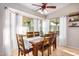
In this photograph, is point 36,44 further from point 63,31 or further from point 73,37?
point 73,37

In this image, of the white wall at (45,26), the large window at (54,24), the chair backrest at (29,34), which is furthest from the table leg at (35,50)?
the large window at (54,24)

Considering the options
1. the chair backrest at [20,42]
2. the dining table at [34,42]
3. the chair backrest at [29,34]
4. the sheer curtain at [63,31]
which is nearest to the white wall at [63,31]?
the sheer curtain at [63,31]

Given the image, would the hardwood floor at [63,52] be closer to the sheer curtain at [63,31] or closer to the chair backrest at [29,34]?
the sheer curtain at [63,31]

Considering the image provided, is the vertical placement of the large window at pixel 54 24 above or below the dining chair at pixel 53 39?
above

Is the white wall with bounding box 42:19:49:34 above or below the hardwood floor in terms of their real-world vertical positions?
above

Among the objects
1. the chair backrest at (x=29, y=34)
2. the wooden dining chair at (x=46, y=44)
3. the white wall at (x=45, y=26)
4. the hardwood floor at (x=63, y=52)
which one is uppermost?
the white wall at (x=45, y=26)

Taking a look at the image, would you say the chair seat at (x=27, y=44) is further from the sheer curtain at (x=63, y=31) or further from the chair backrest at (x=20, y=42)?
the sheer curtain at (x=63, y=31)

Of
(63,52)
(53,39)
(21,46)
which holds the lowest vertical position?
(63,52)

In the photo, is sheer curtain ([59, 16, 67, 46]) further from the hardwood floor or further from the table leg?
the table leg

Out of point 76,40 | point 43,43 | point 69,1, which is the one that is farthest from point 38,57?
point 69,1

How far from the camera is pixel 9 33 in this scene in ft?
6.53

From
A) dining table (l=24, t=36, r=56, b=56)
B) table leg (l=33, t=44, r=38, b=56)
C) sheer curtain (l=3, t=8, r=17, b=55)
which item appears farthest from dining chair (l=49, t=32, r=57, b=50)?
sheer curtain (l=3, t=8, r=17, b=55)

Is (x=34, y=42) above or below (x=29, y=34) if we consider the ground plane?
below

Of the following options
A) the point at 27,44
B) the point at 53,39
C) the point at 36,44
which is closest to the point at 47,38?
the point at 53,39
